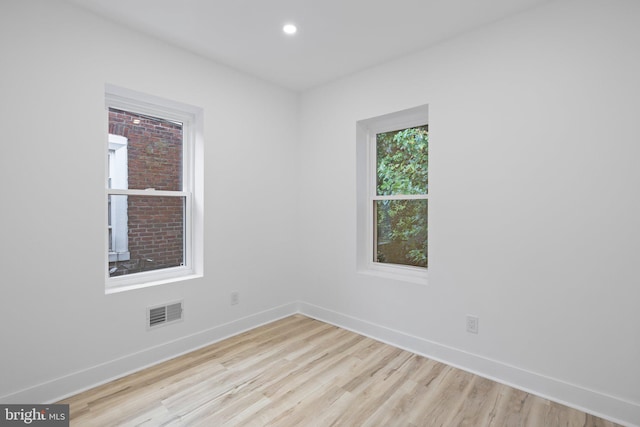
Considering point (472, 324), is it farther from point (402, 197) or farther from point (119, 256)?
point (119, 256)

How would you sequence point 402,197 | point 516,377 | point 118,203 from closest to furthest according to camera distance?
point 516,377 < point 118,203 < point 402,197

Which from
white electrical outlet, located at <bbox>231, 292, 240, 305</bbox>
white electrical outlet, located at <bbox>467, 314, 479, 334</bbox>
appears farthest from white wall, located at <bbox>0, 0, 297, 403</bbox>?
white electrical outlet, located at <bbox>467, 314, 479, 334</bbox>

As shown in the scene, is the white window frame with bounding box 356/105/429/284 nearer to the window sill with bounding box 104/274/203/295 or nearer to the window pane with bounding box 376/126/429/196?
the window pane with bounding box 376/126/429/196

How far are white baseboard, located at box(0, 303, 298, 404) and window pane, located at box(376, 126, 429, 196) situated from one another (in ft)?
6.37

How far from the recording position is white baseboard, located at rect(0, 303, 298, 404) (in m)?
2.07

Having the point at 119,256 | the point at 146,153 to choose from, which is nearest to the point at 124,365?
the point at 119,256

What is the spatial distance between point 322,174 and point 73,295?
8.00 ft

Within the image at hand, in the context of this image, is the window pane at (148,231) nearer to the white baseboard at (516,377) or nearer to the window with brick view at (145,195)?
the window with brick view at (145,195)

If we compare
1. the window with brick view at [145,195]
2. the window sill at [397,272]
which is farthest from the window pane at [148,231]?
the window sill at [397,272]

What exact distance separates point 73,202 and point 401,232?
2.71 meters

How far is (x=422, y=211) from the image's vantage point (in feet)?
9.94

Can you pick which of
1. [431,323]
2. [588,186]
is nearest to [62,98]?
[431,323]

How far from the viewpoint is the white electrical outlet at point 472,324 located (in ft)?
8.25

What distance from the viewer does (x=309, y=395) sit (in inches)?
86.7
